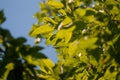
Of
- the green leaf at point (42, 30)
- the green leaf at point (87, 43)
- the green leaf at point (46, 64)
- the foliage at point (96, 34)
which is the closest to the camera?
the green leaf at point (46, 64)

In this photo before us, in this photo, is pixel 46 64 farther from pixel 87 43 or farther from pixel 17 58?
pixel 87 43

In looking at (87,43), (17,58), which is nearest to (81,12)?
(87,43)

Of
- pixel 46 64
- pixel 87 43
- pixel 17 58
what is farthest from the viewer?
pixel 87 43

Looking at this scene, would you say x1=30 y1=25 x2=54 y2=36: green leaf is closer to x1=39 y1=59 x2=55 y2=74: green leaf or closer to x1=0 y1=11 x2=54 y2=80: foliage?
x1=39 y1=59 x2=55 y2=74: green leaf

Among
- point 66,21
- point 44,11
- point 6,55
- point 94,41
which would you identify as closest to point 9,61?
point 6,55

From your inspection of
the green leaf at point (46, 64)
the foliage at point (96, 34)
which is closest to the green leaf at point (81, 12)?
the foliage at point (96, 34)

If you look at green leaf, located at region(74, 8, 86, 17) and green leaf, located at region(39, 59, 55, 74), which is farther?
green leaf, located at region(74, 8, 86, 17)

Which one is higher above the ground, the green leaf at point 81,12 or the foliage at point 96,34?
the green leaf at point 81,12

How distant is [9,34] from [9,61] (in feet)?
0.53

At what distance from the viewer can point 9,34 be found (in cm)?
139

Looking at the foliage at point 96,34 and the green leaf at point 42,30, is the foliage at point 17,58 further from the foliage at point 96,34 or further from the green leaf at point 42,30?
the green leaf at point 42,30

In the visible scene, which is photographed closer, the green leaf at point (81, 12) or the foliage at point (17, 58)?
the foliage at point (17, 58)

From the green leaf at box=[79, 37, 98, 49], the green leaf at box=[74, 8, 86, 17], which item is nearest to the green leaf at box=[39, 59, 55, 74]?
the green leaf at box=[79, 37, 98, 49]

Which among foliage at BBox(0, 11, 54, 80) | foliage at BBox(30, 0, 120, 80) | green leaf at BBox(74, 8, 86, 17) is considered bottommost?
foliage at BBox(30, 0, 120, 80)
